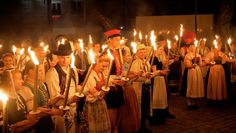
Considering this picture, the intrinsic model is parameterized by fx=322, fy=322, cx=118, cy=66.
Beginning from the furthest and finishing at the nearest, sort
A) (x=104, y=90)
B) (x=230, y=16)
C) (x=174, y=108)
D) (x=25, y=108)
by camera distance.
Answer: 1. (x=230, y=16)
2. (x=174, y=108)
3. (x=104, y=90)
4. (x=25, y=108)

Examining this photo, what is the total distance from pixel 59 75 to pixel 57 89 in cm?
38

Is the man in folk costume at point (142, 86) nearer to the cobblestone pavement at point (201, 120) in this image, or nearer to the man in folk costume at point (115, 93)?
the man in folk costume at point (115, 93)

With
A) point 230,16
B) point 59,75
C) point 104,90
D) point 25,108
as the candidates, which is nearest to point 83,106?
point 59,75

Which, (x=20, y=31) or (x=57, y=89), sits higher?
(x=20, y=31)

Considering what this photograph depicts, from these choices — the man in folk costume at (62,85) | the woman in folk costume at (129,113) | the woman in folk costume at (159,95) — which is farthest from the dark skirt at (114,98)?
the woman in folk costume at (159,95)

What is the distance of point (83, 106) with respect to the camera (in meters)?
6.01

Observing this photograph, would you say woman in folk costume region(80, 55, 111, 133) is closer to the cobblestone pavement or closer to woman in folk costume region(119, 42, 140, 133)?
woman in folk costume region(119, 42, 140, 133)

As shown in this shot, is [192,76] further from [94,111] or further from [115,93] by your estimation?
[94,111]

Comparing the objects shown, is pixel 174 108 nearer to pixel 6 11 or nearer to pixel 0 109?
pixel 0 109

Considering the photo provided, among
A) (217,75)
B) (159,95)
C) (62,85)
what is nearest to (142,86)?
(159,95)

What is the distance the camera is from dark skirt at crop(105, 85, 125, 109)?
6.36 m

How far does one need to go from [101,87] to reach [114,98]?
737mm

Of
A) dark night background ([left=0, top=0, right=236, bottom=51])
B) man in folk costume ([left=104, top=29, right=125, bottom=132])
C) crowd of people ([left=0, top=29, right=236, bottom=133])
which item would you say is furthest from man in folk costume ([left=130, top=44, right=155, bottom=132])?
dark night background ([left=0, top=0, right=236, bottom=51])

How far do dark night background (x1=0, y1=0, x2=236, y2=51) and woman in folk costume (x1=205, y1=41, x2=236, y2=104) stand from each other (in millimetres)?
9058
